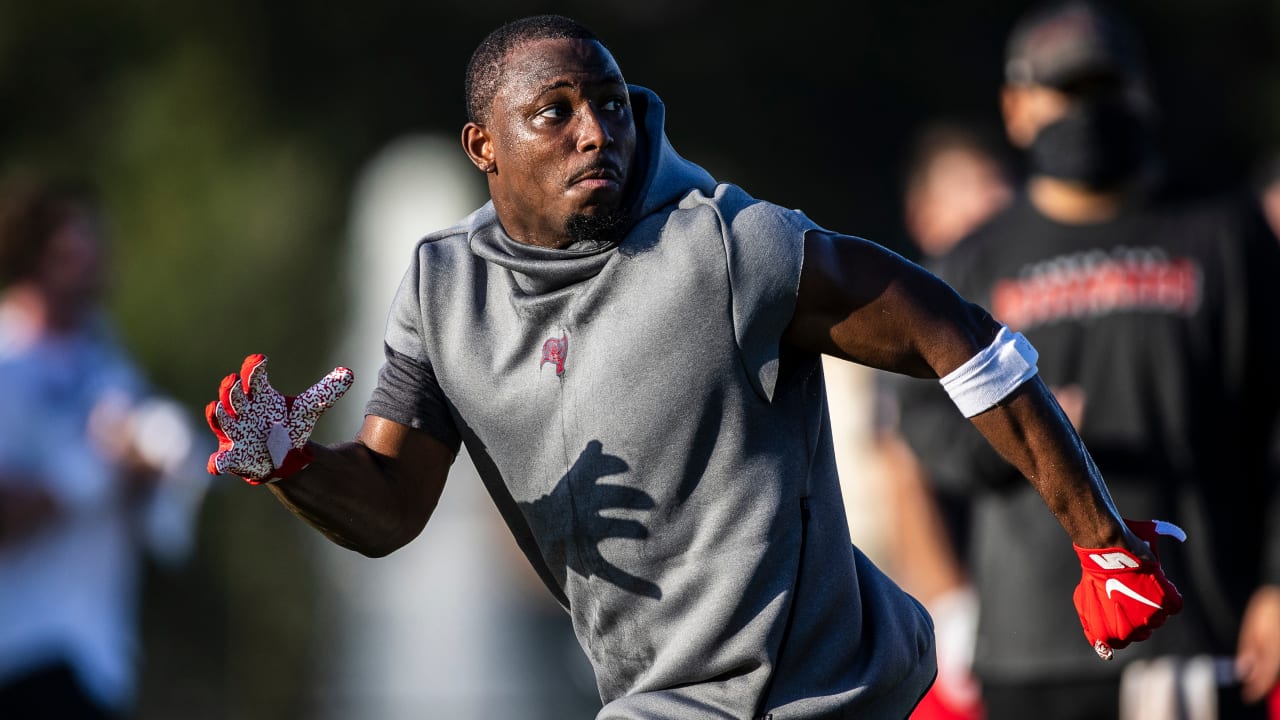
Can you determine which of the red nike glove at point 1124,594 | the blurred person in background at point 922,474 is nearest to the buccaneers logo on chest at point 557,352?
the red nike glove at point 1124,594

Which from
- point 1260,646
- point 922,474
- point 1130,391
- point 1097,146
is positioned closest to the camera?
point 1260,646

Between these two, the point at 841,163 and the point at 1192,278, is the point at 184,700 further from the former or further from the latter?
the point at 1192,278

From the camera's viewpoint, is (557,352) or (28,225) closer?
(557,352)

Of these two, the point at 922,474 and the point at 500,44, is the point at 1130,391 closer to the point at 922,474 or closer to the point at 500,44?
the point at 922,474

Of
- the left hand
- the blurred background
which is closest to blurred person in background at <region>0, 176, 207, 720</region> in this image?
the left hand

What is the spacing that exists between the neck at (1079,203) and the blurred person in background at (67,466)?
129 inches

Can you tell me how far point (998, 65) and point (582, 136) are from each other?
1212cm

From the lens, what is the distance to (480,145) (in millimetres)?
3838

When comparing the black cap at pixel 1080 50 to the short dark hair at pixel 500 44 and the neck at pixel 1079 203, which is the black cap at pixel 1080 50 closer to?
the neck at pixel 1079 203

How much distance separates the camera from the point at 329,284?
14.3m

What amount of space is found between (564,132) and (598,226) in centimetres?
19

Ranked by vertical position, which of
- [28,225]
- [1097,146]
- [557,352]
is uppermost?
[557,352]

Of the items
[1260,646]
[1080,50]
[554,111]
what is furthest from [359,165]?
[554,111]

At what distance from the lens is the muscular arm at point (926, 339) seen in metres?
3.55
